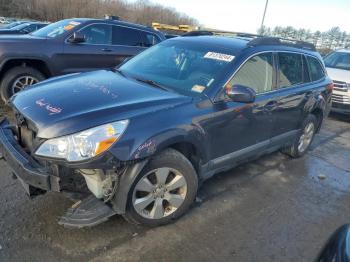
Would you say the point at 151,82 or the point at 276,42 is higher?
the point at 276,42

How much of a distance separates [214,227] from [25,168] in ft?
6.01

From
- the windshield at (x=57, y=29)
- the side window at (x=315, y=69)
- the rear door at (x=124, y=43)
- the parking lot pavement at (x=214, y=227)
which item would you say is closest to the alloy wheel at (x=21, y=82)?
the windshield at (x=57, y=29)

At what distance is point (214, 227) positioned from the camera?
3385 millimetres

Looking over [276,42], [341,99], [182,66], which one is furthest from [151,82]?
[341,99]

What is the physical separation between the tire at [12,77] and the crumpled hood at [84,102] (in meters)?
2.87

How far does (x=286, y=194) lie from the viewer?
14.1 feet

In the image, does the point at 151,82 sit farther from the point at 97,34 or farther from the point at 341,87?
the point at 341,87

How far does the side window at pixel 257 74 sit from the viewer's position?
12.2ft

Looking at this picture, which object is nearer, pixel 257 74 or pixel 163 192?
pixel 163 192

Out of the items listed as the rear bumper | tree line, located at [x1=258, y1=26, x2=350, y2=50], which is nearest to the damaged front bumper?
the rear bumper

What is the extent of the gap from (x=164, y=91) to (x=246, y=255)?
67.3 inches

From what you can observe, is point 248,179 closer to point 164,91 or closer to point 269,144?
point 269,144

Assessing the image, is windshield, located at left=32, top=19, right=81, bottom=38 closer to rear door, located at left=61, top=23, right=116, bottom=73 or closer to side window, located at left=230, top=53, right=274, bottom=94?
rear door, located at left=61, top=23, right=116, bottom=73

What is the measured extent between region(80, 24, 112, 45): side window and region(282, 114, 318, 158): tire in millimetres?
4339
